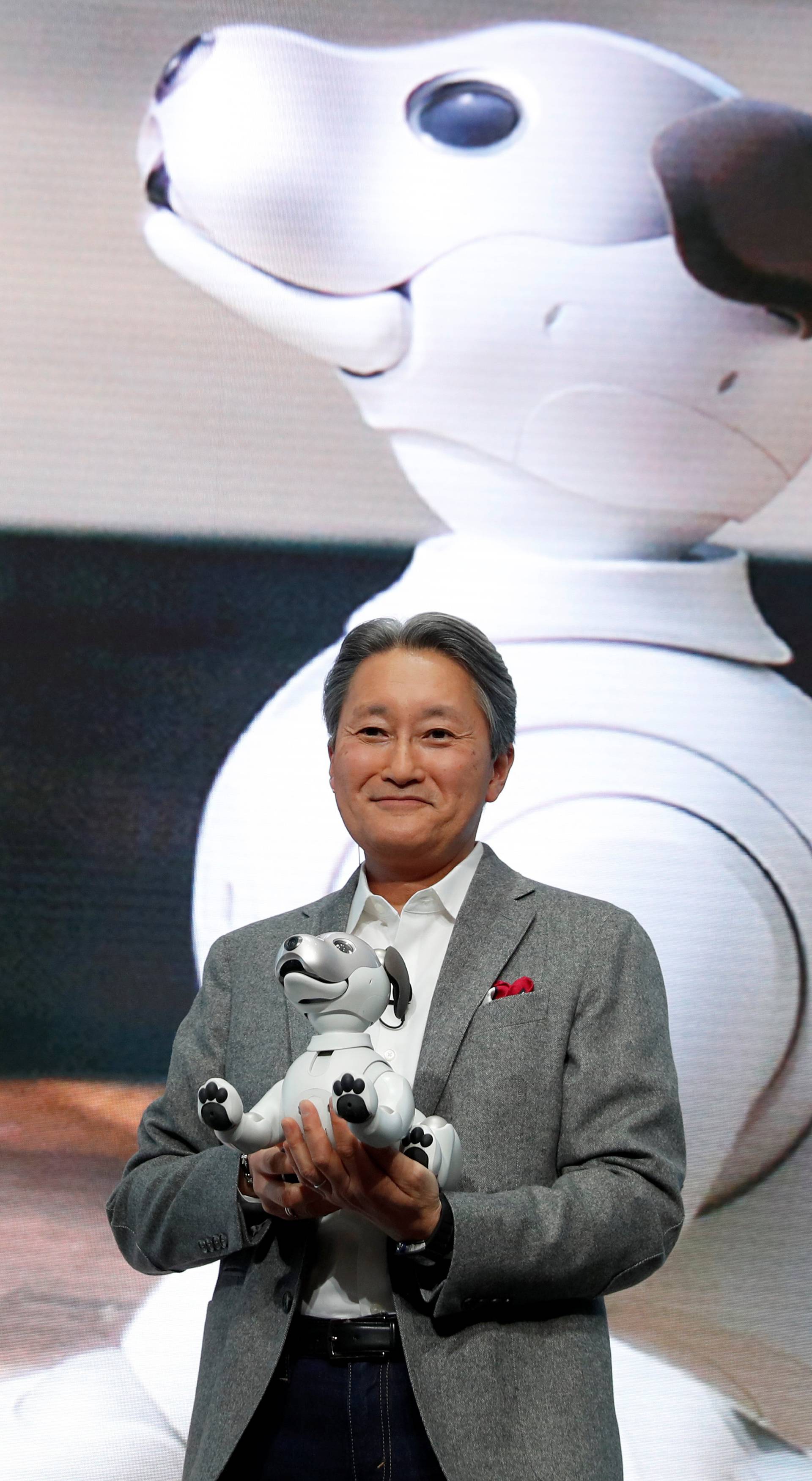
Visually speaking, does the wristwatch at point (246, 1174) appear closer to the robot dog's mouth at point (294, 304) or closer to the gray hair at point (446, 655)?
the gray hair at point (446, 655)

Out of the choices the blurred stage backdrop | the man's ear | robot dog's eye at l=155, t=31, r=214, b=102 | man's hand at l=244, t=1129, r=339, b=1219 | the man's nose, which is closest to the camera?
man's hand at l=244, t=1129, r=339, b=1219

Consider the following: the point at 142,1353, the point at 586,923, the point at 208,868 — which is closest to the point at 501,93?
the point at 208,868

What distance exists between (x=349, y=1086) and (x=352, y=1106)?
0.6 inches

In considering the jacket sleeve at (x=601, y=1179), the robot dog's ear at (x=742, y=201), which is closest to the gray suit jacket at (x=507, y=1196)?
the jacket sleeve at (x=601, y=1179)

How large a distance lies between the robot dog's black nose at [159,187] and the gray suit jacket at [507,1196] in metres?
1.68

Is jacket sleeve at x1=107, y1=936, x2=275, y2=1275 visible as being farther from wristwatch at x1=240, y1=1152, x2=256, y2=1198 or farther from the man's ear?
the man's ear

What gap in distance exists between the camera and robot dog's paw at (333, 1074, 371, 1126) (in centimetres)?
108

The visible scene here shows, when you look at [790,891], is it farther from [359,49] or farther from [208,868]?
[359,49]

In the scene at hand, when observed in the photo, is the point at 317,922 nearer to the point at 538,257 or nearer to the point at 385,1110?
the point at 385,1110

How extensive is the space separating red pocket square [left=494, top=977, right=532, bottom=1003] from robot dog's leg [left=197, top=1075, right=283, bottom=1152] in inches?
9.2

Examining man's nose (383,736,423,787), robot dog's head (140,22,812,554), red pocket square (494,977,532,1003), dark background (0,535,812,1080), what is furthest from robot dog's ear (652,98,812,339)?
red pocket square (494,977,532,1003)

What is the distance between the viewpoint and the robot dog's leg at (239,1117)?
1.19 meters

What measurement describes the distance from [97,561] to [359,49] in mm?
1062

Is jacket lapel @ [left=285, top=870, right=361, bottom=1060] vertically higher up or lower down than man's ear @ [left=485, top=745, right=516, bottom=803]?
lower down
